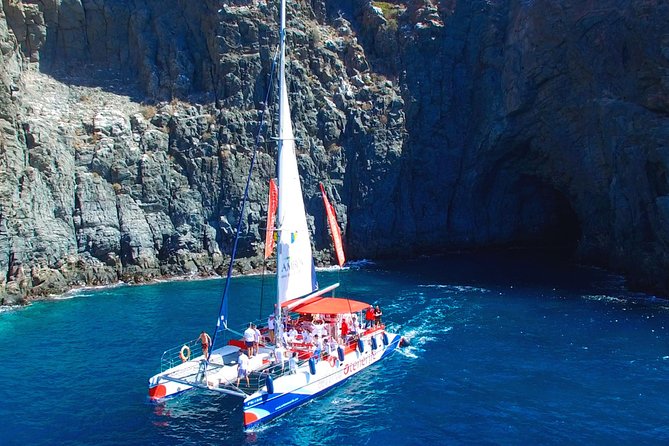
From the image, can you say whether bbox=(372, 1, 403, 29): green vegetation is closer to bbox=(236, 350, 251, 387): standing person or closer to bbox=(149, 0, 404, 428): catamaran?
bbox=(149, 0, 404, 428): catamaran

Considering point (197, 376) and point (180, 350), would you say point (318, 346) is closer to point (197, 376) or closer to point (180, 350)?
point (197, 376)

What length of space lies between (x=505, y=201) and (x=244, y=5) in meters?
38.5

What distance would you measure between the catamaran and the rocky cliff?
2591cm

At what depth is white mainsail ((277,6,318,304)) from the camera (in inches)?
1280

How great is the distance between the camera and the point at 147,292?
52969mm

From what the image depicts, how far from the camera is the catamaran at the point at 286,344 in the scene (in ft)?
93.7

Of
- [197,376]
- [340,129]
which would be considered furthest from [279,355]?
[340,129]

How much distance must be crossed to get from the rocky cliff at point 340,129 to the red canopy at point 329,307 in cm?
2720

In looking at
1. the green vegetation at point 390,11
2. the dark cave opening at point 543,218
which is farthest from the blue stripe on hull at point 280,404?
the green vegetation at point 390,11

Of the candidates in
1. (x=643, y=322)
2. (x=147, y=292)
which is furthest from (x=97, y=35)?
(x=643, y=322)

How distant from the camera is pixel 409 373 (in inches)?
1292

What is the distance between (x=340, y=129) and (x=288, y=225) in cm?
3708

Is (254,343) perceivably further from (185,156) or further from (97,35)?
(97,35)

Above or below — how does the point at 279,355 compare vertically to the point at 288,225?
below
